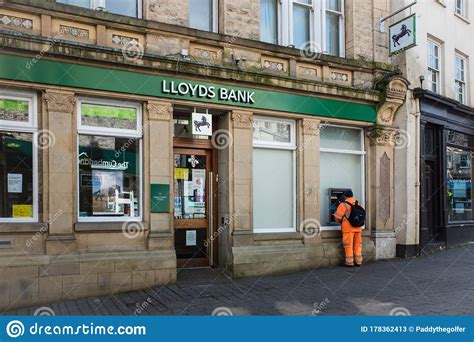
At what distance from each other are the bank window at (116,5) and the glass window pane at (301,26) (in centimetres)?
397

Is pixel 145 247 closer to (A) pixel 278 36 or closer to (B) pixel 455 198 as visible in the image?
(A) pixel 278 36

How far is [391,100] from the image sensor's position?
37.2ft

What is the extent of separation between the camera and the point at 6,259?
7.05m

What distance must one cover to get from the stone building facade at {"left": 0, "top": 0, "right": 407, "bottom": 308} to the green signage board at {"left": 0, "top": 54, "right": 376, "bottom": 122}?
3 cm

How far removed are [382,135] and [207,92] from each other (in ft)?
16.8

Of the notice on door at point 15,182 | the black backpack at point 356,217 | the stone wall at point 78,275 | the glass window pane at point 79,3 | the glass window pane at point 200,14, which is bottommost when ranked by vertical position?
the stone wall at point 78,275

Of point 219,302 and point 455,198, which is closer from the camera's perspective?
point 219,302

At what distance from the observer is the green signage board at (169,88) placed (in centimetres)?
734

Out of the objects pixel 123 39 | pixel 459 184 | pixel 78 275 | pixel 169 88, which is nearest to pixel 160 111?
→ pixel 169 88

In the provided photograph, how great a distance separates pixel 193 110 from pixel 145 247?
296 centimetres

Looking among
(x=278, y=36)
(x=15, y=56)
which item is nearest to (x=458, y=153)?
(x=278, y=36)

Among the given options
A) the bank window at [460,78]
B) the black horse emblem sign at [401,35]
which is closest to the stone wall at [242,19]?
the black horse emblem sign at [401,35]

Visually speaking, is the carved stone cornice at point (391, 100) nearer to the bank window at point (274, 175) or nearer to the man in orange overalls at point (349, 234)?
the man in orange overalls at point (349, 234)

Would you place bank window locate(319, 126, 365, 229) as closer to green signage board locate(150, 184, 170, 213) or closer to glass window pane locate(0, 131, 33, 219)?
green signage board locate(150, 184, 170, 213)
